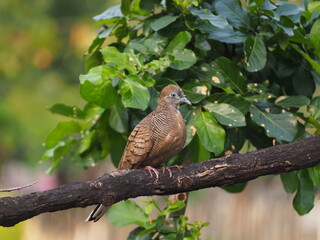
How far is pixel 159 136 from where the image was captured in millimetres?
2471

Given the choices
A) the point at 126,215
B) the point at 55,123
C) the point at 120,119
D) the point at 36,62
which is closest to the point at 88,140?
the point at 120,119

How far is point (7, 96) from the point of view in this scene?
8250 millimetres

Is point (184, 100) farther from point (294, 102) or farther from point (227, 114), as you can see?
point (294, 102)

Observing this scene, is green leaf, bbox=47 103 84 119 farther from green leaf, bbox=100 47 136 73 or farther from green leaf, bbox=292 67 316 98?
green leaf, bbox=292 67 316 98

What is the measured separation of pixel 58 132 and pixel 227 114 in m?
0.83

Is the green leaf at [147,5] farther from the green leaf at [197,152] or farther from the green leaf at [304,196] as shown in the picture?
Answer: the green leaf at [304,196]

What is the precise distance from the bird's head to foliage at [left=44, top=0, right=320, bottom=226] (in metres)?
0.04

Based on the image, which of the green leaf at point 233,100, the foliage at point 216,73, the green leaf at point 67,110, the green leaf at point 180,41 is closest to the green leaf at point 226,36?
the foliage at point 216,73

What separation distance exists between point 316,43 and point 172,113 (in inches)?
24.2

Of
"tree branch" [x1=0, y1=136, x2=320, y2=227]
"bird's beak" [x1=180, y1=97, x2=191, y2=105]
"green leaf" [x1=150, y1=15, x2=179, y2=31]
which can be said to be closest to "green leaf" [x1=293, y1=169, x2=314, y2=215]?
"tree branch" [x1=0, y1=136, x2=320, y2=227]

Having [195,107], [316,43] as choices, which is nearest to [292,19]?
[316,43]

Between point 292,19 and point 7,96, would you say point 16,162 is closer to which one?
point 7,96

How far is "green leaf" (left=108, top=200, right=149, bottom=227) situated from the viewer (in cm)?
258

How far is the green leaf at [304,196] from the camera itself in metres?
2.60
